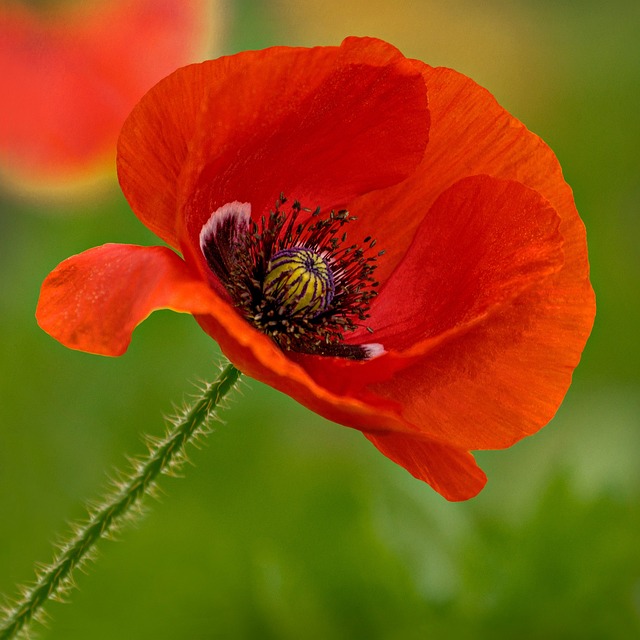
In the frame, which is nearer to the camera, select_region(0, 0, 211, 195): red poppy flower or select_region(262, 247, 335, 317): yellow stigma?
select_region(262, 247, 335, 317): yellow stigma

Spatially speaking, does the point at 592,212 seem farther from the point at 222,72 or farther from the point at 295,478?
the point at 222,72

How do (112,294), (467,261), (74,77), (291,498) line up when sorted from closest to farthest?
1. (112,294)
2. (467,261)
3. (291,498)
4. (74,77)

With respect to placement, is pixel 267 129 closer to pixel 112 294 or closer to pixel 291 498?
pixel 112 294

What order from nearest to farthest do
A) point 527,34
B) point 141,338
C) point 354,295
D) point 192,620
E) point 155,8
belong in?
point 354,295
point 192,620
point 141,338
point 155,8
point 527,34

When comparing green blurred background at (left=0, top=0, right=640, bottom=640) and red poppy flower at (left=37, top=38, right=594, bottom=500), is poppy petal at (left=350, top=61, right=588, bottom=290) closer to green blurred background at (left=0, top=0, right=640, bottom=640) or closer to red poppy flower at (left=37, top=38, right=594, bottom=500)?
red poppy flower at (left=37, top=38, right=594, bottom=500)

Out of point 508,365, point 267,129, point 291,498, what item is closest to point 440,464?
point 508,365

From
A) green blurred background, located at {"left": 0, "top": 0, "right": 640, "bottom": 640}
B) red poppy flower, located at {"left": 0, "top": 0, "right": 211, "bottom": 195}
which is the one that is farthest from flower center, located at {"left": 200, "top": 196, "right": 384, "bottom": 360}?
red poppy flower, located at {"left": 0, "top": 0, "right": 211, "bottom": 195}

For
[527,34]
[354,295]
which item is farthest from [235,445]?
[527,34]
